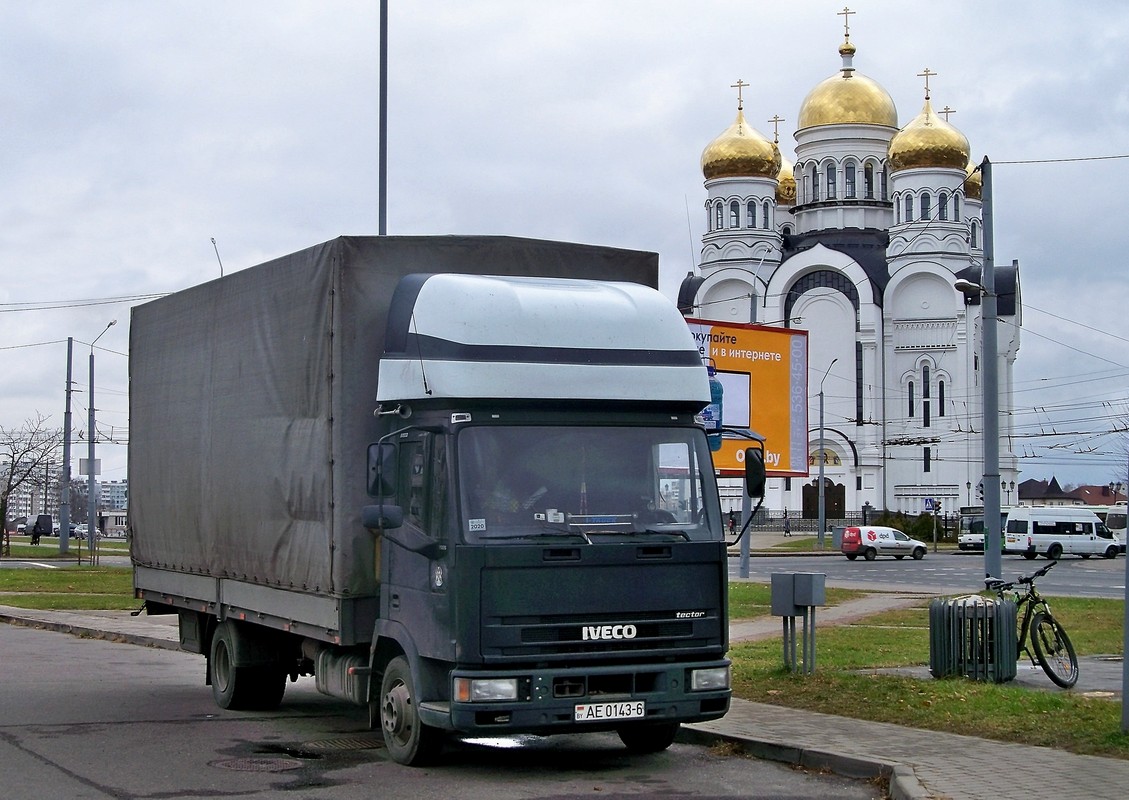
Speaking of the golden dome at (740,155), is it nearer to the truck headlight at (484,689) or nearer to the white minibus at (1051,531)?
the white minibus at (1051,531)

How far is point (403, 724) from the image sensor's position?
976 centimetres

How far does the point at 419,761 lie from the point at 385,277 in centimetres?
335

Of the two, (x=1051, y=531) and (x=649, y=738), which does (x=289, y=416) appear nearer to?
(x=649, y=738)

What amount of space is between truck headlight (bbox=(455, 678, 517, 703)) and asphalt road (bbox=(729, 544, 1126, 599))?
20.9 meters

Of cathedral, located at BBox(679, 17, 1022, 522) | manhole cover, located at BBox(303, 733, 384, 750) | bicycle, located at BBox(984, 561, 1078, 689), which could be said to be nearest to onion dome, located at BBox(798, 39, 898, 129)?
cathedral, located at BBox(679, 17, 1022, 522)

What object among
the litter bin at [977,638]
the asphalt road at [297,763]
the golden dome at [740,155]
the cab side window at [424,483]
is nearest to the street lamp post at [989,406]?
the litter bin at [977,638]

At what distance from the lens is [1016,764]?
942 centimetres

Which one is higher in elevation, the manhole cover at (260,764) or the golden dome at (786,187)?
the golden dome at (786,187)

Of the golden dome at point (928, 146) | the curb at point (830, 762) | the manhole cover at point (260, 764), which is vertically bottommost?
the manhole cover at point (260, 764)

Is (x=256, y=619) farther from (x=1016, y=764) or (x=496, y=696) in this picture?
(x=1016, y=764)

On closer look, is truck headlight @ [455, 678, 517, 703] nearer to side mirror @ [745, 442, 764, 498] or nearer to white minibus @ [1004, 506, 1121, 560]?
side mirror @ [745, 442, 764, 498]

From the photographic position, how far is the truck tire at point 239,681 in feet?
41.4

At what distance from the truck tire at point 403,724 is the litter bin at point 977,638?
222 inches

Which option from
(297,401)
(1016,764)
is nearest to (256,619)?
(297,401)
